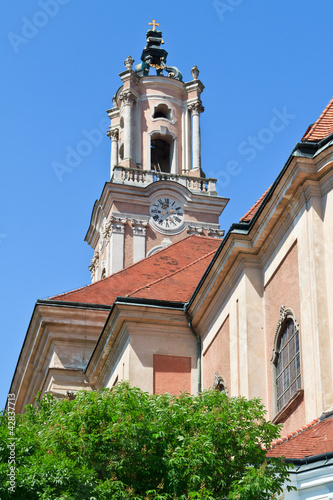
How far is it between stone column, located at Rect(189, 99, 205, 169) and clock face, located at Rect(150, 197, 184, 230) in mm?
4260

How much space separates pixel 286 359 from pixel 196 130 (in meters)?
35.6

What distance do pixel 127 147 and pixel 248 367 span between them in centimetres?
3309

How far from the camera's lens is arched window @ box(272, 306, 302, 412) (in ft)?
60.1

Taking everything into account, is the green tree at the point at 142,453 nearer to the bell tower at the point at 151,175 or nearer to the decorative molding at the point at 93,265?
the bell tower at the point at 151,175

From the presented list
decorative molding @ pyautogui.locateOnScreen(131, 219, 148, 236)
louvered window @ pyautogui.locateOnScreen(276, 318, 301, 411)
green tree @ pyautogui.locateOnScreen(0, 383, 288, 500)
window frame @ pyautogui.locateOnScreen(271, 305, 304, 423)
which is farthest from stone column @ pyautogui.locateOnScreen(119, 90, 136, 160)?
green tree @ pyautogui.locateOnScreen(0, 383, 288, 500)

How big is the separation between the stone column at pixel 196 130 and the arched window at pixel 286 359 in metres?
33.5

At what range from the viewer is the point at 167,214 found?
4875 centimetres

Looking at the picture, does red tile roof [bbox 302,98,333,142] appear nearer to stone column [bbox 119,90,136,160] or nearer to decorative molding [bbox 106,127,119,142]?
stone column [bbox 119,90,136,160]

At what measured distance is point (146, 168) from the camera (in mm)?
51250

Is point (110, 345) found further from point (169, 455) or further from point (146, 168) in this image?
point (146, 168)

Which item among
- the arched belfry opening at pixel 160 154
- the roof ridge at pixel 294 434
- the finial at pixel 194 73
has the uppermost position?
the finial at pixel 194 73

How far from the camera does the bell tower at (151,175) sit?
48.5m

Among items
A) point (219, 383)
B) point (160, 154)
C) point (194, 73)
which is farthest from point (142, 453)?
point (194, 73)

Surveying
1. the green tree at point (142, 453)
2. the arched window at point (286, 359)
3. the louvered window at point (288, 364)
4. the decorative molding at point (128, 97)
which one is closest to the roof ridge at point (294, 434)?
the arched window at point (286, 359)
